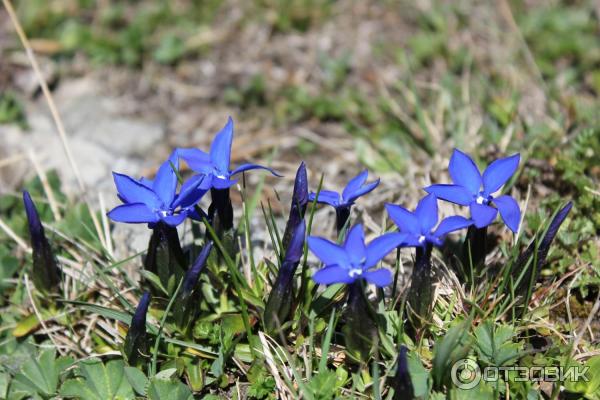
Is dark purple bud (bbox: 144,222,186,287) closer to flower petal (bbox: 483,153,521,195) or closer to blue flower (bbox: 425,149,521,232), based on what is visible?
blue flower (bbox: 425,149,521,232)

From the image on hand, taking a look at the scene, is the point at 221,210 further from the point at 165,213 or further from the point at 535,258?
the point at 535,258

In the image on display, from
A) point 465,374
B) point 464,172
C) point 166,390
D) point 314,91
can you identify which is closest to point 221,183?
point 166,390

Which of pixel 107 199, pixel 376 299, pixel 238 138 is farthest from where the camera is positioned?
pixel 238 138

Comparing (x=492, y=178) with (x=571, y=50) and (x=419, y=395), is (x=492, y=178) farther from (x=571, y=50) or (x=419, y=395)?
(x=571, y=50)

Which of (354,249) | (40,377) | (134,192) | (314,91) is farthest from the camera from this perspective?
(314,91)

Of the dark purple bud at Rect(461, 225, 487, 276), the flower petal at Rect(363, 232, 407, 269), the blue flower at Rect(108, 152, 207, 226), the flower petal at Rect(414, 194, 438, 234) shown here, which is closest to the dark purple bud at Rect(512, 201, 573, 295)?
the dark purple bud at Rect(461, 225, 487, 276)

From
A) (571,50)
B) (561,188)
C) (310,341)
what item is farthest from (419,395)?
(571,50)
